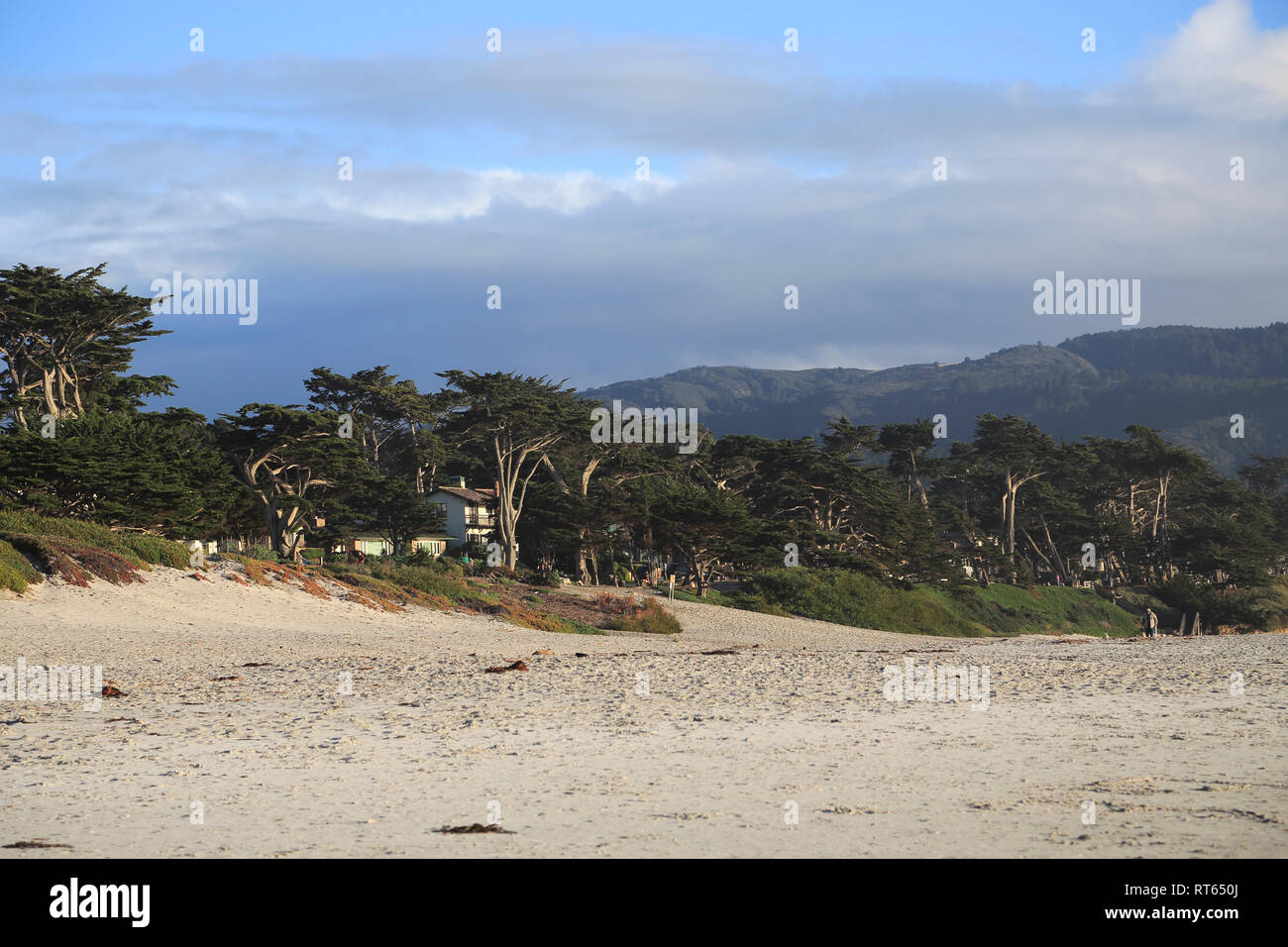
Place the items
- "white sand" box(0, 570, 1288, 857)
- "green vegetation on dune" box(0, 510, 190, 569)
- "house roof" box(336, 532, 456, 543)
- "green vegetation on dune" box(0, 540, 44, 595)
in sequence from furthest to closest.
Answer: "house roof" box(336, 532, 456, 543) → "green vegetation on dune" box(0, 510, 190, 569) → "green vegetation on dune" box(0, 540, 44, 595) → "white sand" box(0, 570, 1288, 857)

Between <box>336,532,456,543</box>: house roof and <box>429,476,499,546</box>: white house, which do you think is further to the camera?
<box>429,476,499,546</box>: white house

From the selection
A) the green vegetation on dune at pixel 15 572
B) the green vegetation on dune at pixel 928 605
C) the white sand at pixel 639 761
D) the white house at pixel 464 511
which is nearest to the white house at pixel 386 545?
the white house at pixel 464 511

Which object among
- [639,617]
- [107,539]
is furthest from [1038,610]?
[107,539]

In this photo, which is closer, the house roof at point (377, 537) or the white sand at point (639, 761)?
the white sand at point (639, 761)

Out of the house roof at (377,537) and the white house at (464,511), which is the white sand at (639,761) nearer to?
the house roof at (377,537)

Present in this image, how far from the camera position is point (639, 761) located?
392 inches

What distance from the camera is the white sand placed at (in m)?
7.21

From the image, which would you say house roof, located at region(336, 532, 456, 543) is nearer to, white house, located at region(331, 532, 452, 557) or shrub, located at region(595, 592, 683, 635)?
white house, located at region(331, 532, 452, 557)

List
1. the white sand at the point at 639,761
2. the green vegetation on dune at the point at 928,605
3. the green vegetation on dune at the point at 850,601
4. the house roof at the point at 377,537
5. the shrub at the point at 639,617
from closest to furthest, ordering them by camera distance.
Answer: the white sand at the point at 639,761, the shrub at the point at 639,617, the green vegetation on dune at the point at 850,601, the green vegetation on dune at the point at 928,605, the house roof at the point at 377,537

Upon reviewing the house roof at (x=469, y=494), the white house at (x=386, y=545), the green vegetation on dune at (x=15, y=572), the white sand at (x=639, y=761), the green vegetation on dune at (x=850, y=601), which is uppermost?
the house roof at (x=469, y=494)

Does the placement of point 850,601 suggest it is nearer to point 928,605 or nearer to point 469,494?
point 928,605

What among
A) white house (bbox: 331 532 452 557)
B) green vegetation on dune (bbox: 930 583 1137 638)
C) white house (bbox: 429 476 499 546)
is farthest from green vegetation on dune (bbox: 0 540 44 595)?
green vegetation on dune (bbox: 930 583 1137 638)

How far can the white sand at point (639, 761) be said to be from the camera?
721cm

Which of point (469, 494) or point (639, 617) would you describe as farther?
point (469, 494)
